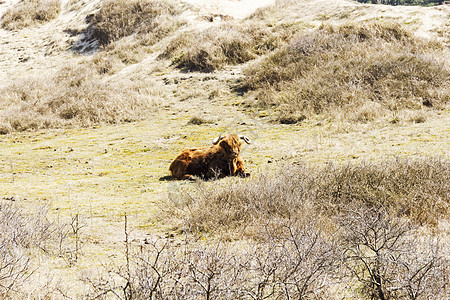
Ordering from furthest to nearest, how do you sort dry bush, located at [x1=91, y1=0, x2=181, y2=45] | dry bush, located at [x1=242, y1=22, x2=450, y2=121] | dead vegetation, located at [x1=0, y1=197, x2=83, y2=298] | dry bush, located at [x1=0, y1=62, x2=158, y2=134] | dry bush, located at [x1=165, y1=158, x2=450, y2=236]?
dry bush, located at [x1=91, y1=0, x2=181, y2=45] < dry bush, located at [x1=0, y1=62, x2=158, y2=134] < dry bush, located at [x1=242, y1=22, x2=450, y2=121] < dry bush, located at [x1=165, y1=158, x2=450, y2=236] < dead vegetation, located at [x1=0, y1=197, x2=83, y2=298]

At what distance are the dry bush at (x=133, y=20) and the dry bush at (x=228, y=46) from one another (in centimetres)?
489

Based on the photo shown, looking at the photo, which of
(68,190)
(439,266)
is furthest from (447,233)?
(68,190)

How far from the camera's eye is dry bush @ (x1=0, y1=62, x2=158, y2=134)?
539 inches

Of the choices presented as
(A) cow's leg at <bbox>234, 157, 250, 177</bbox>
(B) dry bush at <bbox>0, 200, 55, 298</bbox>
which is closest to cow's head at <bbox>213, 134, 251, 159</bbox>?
(A) cow's leg at <bbox>234, 157, 250, 177</bbox>

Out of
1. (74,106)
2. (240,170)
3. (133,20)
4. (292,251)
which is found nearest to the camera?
(292,251)

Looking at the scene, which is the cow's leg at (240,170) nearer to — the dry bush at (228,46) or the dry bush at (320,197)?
the dry bush at (320,197)

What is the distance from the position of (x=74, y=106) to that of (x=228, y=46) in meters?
8.15

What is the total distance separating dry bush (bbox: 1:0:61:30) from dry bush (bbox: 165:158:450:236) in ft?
105

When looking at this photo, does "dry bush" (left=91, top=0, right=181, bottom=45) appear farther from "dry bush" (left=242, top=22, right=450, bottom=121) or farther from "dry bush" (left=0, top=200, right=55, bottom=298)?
"dry bush" (left=0, top=200, right=55, bottom=298)

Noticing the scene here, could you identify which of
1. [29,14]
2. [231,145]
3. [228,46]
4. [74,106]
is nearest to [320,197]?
[231,145]

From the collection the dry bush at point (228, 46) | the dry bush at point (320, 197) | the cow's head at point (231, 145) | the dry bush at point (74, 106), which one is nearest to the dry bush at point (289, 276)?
the dry bush at point (320, 197)

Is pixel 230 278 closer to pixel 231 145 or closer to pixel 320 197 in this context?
pixel 320 197

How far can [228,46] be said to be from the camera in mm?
18031

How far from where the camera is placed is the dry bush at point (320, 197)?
438 centimetres
